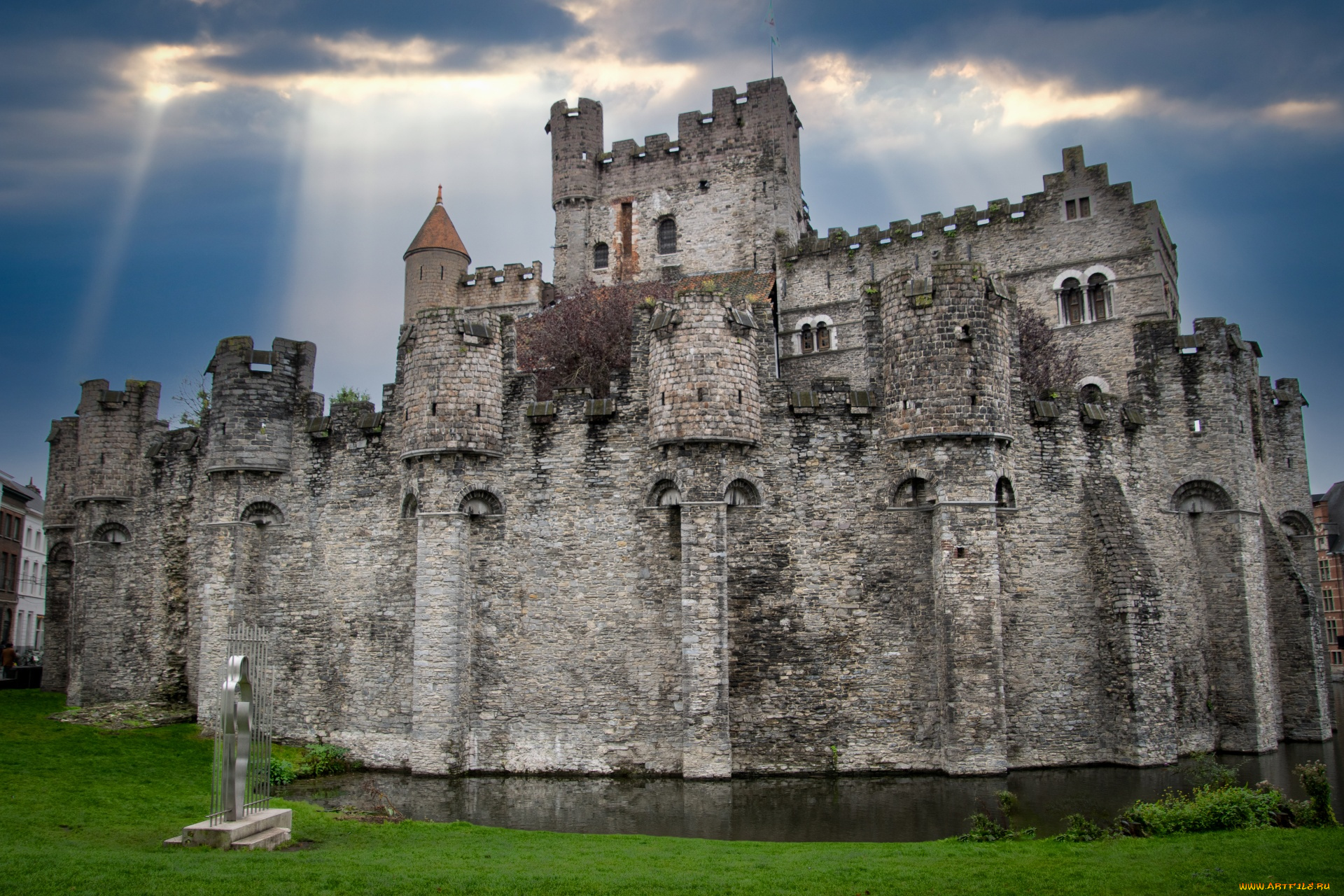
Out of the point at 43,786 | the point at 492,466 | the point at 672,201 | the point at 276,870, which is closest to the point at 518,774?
the point at 492,466

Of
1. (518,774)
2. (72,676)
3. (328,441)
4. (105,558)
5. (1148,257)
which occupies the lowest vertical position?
(518,774)

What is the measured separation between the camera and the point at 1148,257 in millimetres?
39812

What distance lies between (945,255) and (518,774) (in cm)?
3079

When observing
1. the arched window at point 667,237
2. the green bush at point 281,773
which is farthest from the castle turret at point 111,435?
the arched window at point 667,237

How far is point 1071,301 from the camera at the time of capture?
136 ft

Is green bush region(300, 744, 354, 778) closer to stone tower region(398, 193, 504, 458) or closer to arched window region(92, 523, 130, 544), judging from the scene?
stone tower region(398, 193, 504, 458)

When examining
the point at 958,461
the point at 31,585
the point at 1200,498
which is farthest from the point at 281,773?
the point at 31,585

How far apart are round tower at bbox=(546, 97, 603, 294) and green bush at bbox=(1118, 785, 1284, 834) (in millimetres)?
42354

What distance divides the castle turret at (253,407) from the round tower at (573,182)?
2847 cm

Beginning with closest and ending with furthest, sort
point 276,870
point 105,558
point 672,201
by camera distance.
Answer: point 276,870 < point 105,558 < point 672,201

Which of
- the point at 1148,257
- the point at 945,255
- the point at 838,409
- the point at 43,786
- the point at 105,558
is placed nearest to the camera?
the point at 43,786

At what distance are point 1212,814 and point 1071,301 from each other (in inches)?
1191

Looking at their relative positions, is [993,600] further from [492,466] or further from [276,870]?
[276,870]

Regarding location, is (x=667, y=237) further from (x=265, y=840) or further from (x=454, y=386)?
(x=265, y=840)
